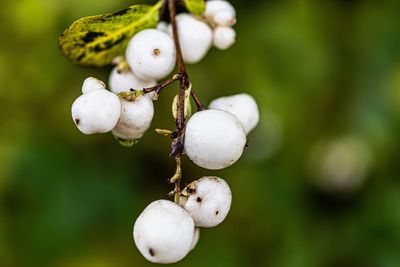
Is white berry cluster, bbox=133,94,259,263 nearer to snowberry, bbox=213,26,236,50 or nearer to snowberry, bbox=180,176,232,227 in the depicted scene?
snowberry, bbox=180,176,232,227

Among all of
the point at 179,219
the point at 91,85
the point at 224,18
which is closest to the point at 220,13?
the point at 224,18

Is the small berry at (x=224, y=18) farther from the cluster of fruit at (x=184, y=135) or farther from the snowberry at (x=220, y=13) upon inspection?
the cluster of fruit at (x=184, y=135)

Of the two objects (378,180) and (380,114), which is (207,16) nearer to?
(380,114)

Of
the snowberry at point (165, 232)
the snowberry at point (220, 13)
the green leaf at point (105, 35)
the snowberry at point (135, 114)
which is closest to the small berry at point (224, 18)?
the snowberry at point (220, 13)

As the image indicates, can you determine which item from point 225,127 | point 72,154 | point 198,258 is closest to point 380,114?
point 198,258

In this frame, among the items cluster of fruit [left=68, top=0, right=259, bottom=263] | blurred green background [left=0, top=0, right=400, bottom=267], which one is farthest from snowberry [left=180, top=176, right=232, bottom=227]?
blurred green background [left=0, top=0, right=400, bottom=267]
